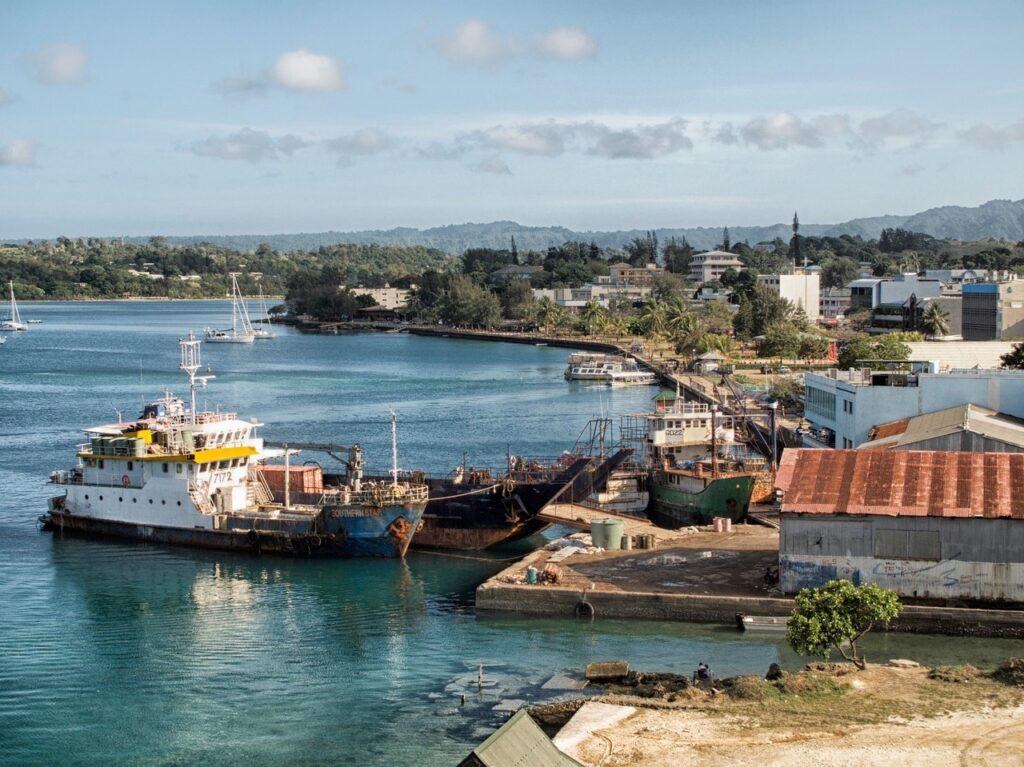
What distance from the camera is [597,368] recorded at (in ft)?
316

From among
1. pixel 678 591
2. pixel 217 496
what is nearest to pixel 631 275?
pixel 217 496

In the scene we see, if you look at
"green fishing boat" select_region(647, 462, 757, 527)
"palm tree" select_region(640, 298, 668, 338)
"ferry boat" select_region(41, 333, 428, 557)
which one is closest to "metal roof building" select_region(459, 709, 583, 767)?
"ferry boat" select_region(41, 333, 428, 557)

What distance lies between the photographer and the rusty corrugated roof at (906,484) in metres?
27.8

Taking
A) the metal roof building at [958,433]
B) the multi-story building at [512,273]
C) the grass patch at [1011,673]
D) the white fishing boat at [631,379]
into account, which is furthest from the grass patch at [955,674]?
the multi-story building at [512,273]

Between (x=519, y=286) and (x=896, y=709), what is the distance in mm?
138507

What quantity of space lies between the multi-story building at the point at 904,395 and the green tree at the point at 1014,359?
9.49 meters

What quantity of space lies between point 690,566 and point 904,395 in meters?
12.4

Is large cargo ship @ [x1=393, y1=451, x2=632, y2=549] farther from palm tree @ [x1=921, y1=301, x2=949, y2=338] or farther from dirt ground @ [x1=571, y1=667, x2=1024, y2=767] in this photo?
palm tree @ [x1=921, y1=301, x2=949, y2=338]

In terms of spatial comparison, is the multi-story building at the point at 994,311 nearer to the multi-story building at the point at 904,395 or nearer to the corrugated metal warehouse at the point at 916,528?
the multi-story building at the point at 904,395

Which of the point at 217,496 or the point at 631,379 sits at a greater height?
the point at 217,496

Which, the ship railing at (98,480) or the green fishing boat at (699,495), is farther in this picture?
the ship railing at (98,480)

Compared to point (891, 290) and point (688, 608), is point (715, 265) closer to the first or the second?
A: point (891, 290)

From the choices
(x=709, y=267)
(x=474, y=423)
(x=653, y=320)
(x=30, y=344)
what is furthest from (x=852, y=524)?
(x=709, y=267)

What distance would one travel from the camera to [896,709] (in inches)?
845
